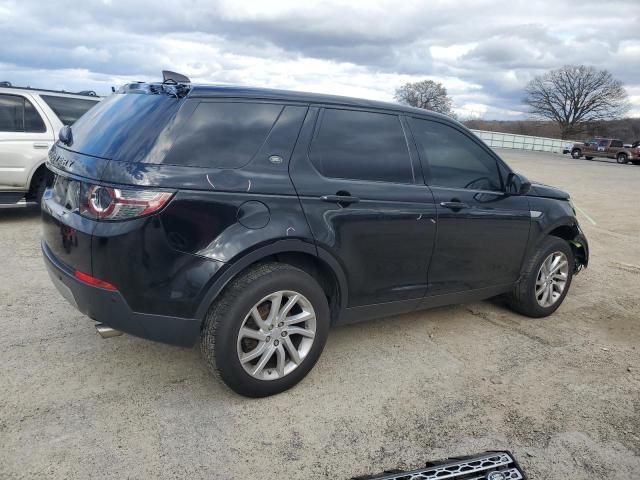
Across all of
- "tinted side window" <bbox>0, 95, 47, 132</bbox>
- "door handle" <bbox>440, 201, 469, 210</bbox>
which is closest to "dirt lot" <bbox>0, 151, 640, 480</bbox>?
"door handle" <bbox>440, 201, 469, 210</bbox>

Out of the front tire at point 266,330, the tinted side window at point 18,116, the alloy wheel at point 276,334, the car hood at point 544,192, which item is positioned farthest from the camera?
the tinted side window at point 18,116

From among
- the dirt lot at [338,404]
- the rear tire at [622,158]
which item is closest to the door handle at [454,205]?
the dirt lot at [338,404]

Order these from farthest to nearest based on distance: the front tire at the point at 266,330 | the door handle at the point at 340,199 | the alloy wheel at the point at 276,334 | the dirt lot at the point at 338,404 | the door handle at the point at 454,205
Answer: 1. the door handle at the point at 454,205
2. the door handle at the point at 340,199
3. the alloy wheel at the point at 276,334
4. the front tire at the point at 266,330
5. the dirt lot at the point at 338,404

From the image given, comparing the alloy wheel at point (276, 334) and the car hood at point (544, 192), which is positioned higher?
the car hood at point (544, 192)

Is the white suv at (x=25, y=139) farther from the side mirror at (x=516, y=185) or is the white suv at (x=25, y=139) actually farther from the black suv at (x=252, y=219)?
the side mirror at (x=516, y=185)

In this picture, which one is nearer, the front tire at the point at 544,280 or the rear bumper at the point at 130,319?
the rear bumper at the point at 130,319

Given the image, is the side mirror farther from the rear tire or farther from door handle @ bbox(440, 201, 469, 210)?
the rear tire

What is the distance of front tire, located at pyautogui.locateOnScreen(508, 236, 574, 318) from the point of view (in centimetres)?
454

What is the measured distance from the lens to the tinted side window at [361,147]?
328 centimetres

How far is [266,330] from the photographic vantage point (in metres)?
3.03

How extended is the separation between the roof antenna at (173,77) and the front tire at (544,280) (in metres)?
3.13

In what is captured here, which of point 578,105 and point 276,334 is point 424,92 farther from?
point 276,334

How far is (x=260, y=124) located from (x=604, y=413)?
2.68m

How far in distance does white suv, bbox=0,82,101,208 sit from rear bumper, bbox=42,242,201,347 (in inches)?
200
